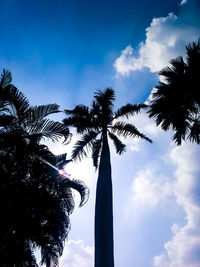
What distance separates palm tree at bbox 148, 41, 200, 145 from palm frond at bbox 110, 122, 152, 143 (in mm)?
2061

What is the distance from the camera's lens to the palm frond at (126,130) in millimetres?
12109

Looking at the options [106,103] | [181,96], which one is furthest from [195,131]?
[106,103]

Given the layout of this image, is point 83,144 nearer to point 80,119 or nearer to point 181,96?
point 80,119

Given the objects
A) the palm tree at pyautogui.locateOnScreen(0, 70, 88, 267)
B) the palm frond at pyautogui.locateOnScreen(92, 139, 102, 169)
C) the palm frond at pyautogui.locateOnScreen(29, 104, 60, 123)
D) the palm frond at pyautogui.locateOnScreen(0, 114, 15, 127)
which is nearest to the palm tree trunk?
the palm frond at pyautogui.locateOnScreen(92, 139, 102, 169)

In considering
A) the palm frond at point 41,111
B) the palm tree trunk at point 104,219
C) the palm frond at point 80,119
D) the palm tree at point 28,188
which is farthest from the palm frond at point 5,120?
the palm frond at point 80,119

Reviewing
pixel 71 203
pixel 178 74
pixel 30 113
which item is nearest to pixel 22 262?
pixel 71 203

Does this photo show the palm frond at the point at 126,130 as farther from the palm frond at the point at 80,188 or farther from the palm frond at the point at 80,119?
the palm frond at the point at 80,188

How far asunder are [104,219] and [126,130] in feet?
18.2

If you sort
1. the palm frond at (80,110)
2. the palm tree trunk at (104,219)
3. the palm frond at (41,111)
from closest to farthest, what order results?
the palm frond at (41,111) → the palm tree trunk at (104,219) → the palm frond at (80,110)

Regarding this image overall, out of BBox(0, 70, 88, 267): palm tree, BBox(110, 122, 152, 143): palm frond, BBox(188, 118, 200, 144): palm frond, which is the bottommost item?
BBox(0, 70, 88, 267): palm tree

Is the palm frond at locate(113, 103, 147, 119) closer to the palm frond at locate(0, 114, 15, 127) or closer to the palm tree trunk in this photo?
the palm tree trunk

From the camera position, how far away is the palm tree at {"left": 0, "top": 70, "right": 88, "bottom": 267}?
14.6 feet

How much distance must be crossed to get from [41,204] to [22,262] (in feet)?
4.15

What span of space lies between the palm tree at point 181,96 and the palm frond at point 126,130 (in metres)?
2.06
